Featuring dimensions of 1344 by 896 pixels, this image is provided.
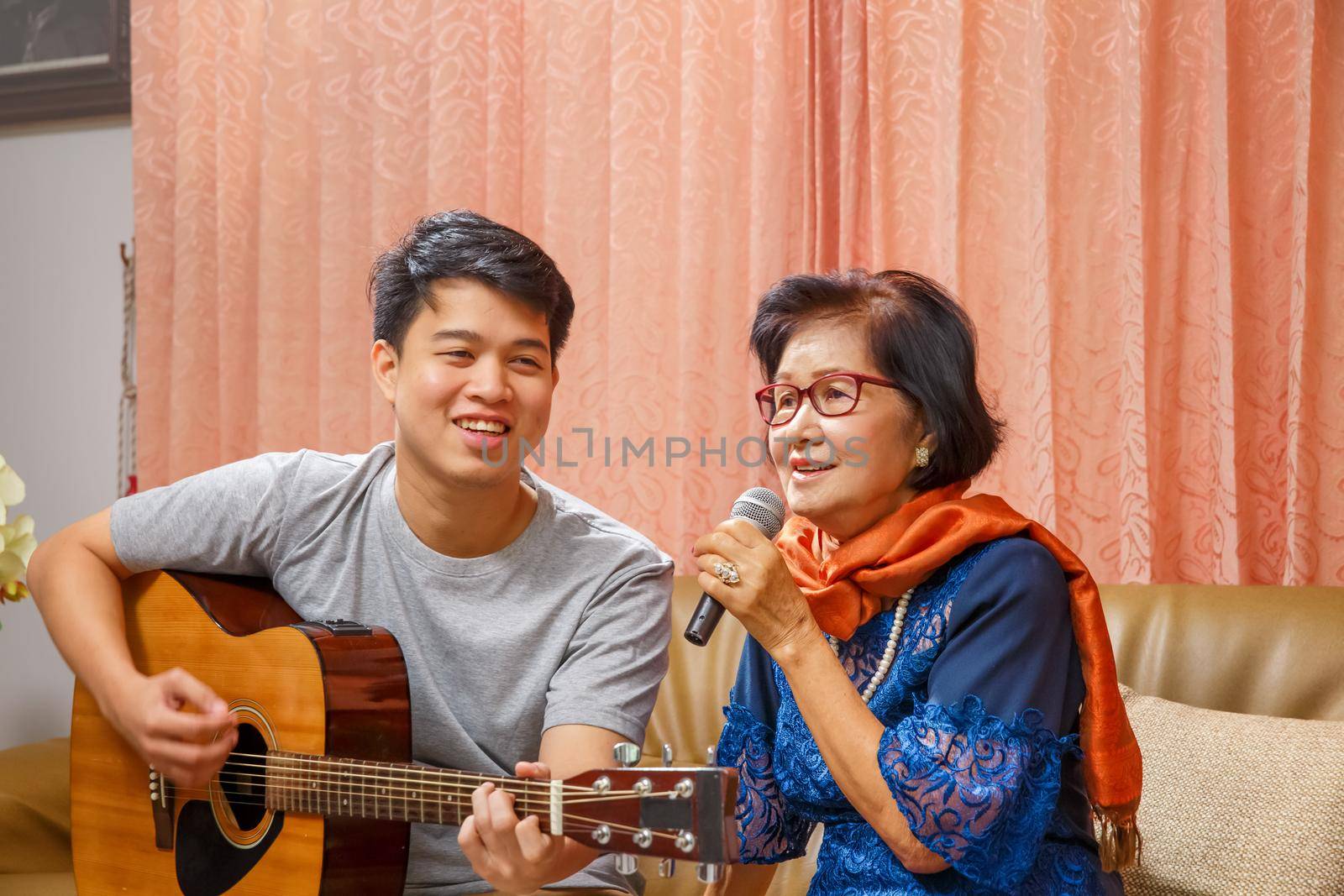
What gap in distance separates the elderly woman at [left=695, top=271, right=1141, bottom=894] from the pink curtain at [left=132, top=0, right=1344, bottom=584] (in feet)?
3.46

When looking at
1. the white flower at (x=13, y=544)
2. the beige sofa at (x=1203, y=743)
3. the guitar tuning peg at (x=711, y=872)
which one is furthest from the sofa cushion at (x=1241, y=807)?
the white flower at (x=13, y=544)

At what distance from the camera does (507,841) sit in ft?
4.25

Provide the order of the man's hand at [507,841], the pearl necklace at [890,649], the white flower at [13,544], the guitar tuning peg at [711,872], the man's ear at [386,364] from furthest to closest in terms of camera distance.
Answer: the white flower at [13,544] → the man's ear at [386,364] → the pearl necklace at [890,649] → the man's hand at [507,841] → the guitar tuning peg at [711,872]

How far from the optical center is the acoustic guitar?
122 centimetres

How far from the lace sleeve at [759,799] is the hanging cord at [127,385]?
2.31m

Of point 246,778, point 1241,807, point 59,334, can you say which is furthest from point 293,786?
point 59,334

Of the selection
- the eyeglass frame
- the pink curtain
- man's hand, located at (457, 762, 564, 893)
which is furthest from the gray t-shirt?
the pink curtain

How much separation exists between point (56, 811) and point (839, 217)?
1.93 meters

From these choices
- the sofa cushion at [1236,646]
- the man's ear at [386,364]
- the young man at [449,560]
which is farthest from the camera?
the sofa cushion at [1236,646]

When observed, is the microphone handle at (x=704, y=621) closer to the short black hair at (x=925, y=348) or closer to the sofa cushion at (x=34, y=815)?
the short black hair at (x=925, y=348)

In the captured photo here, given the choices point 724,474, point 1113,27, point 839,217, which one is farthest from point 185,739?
point 1113,27

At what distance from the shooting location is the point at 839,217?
264cm

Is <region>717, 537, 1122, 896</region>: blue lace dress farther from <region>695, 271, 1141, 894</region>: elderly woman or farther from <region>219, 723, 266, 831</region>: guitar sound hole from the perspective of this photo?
<region>219, 723, 266, 831</region>: guitar sound hole

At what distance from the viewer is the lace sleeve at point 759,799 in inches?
59.4
